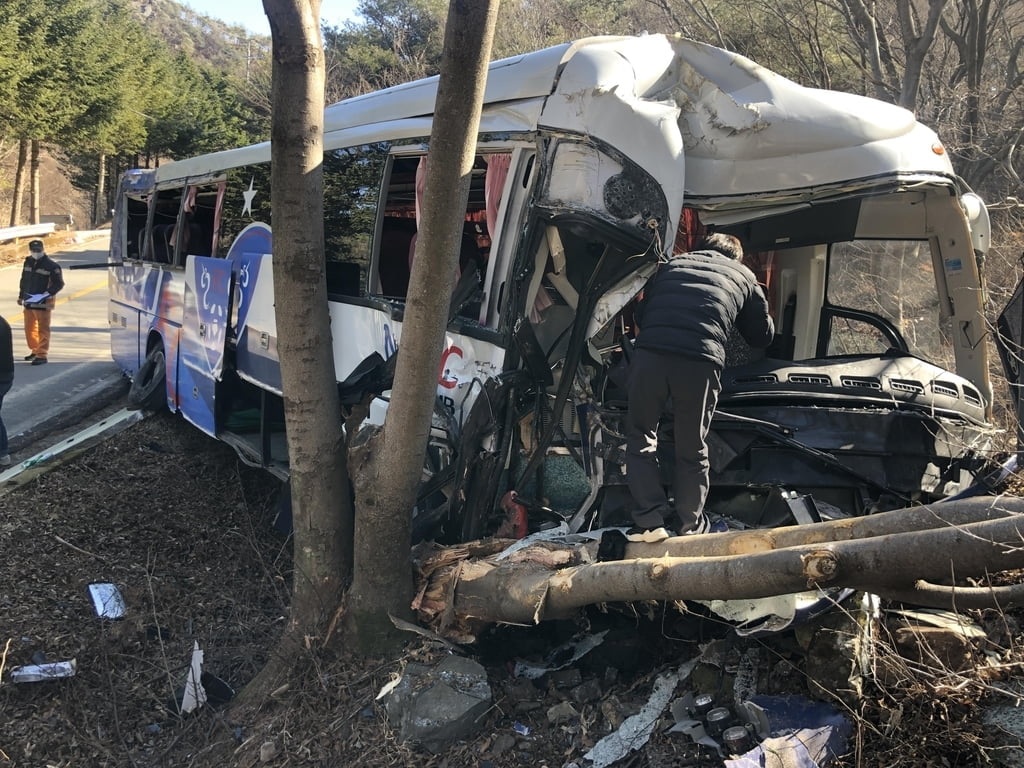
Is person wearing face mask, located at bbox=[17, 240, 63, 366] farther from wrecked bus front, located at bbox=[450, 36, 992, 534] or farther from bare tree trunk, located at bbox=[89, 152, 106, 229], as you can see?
bare tree trunk, located at bbox=[89, 152, 106, 229]

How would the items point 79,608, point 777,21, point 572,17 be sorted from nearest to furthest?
1. point 79,608
2. point 777,21
3. point 572,17

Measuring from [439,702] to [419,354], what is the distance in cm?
147

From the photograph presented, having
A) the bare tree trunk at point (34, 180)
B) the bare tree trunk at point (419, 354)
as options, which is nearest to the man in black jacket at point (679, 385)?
the bare tree trunk at point (419, 354)

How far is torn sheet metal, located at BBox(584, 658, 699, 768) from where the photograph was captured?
299cm

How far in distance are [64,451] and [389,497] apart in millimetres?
4971

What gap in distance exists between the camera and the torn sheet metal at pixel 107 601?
477cm

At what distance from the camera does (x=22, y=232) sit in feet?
80.4

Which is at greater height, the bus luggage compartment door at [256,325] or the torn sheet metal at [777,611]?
the bus luggage compartment door at [256,325]

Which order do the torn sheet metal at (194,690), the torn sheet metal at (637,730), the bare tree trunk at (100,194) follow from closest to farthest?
the torn sheet metal at (637,730), the torn sheet metal at (194,690), the bare tree trunk at (100,194)

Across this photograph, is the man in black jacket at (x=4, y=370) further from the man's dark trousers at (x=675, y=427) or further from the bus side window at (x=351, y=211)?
the man's dark trousers at (x=675, y=427)

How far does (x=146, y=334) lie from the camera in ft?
28.9

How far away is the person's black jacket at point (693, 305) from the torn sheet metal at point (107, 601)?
3.57 m

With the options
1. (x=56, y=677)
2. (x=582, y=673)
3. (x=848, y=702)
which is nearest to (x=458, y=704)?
(x=582, y=673)

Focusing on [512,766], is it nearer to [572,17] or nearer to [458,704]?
[458,704]
